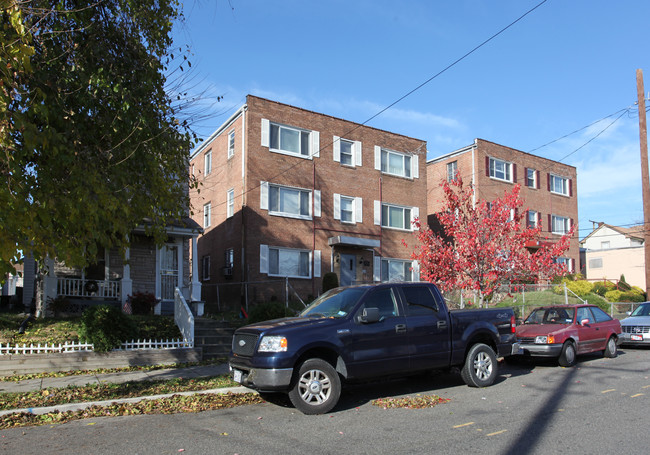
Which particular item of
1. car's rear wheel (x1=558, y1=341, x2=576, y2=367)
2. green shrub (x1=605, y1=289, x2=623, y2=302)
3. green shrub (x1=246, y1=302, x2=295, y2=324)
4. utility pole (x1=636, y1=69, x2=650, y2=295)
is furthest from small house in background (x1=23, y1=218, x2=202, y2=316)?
green shrub (x1=605, y1=289, x2=623, y2=302)

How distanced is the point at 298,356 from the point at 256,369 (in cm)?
63

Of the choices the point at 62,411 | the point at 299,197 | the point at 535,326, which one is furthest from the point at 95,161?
the point at 299,197

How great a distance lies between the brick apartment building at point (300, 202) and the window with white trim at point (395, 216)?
53mm

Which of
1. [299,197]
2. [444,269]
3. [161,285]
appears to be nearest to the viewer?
[444,269]

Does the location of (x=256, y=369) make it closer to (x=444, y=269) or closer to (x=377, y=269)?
(x=444, y=269)

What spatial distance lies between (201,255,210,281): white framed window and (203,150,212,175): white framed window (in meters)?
4.32

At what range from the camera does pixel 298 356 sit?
7531 millimetres

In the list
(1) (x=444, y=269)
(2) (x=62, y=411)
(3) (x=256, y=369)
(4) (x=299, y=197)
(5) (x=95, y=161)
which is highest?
(4) (x=299, y=197)

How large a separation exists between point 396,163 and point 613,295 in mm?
14112

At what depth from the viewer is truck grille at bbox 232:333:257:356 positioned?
7.83 metres

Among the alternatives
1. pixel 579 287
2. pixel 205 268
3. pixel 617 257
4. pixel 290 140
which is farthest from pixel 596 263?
pixel 205 268

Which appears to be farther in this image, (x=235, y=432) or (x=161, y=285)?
(x=161, y=285)

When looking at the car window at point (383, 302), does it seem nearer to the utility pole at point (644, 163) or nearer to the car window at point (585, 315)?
the car window at point (585, 315)

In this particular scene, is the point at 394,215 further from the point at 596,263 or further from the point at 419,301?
the point at 596,263
